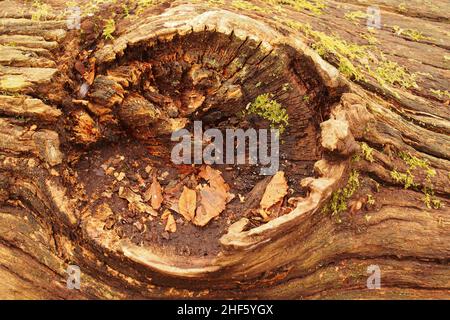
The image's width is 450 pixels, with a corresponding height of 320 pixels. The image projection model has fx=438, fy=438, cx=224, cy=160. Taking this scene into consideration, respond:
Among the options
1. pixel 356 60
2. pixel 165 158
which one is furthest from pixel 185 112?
pixel 356 60

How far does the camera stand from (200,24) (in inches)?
111

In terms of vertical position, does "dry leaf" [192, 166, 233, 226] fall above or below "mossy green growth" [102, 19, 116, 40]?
below

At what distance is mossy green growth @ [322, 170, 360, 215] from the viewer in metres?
2.85

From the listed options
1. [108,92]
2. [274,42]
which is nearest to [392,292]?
[274,42]

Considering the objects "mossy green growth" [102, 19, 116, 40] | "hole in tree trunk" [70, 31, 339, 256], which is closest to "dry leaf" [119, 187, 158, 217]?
"hole in tree trunk" [70, 31, 339, 256]

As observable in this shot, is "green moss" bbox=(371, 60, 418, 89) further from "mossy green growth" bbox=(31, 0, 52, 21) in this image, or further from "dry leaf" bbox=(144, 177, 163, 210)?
"mossy green growth" bbox=(31, 0, 52, 21)

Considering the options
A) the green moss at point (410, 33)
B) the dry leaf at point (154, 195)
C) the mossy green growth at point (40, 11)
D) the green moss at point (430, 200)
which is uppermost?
the mossy green growth at point (40, 11)

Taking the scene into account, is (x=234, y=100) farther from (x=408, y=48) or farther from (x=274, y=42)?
(x=408, y=48)

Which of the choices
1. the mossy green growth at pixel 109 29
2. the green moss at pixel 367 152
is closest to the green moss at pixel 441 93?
the green moss at pixel 367 152

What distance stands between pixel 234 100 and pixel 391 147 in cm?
116

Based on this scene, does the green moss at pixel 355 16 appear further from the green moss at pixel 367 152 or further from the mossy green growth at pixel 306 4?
the green moss at pixel 367 152

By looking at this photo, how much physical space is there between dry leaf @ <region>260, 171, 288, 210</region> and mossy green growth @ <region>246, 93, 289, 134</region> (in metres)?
0.33

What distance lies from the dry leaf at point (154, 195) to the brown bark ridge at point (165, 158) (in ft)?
0.21

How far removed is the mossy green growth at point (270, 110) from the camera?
2969 mm
